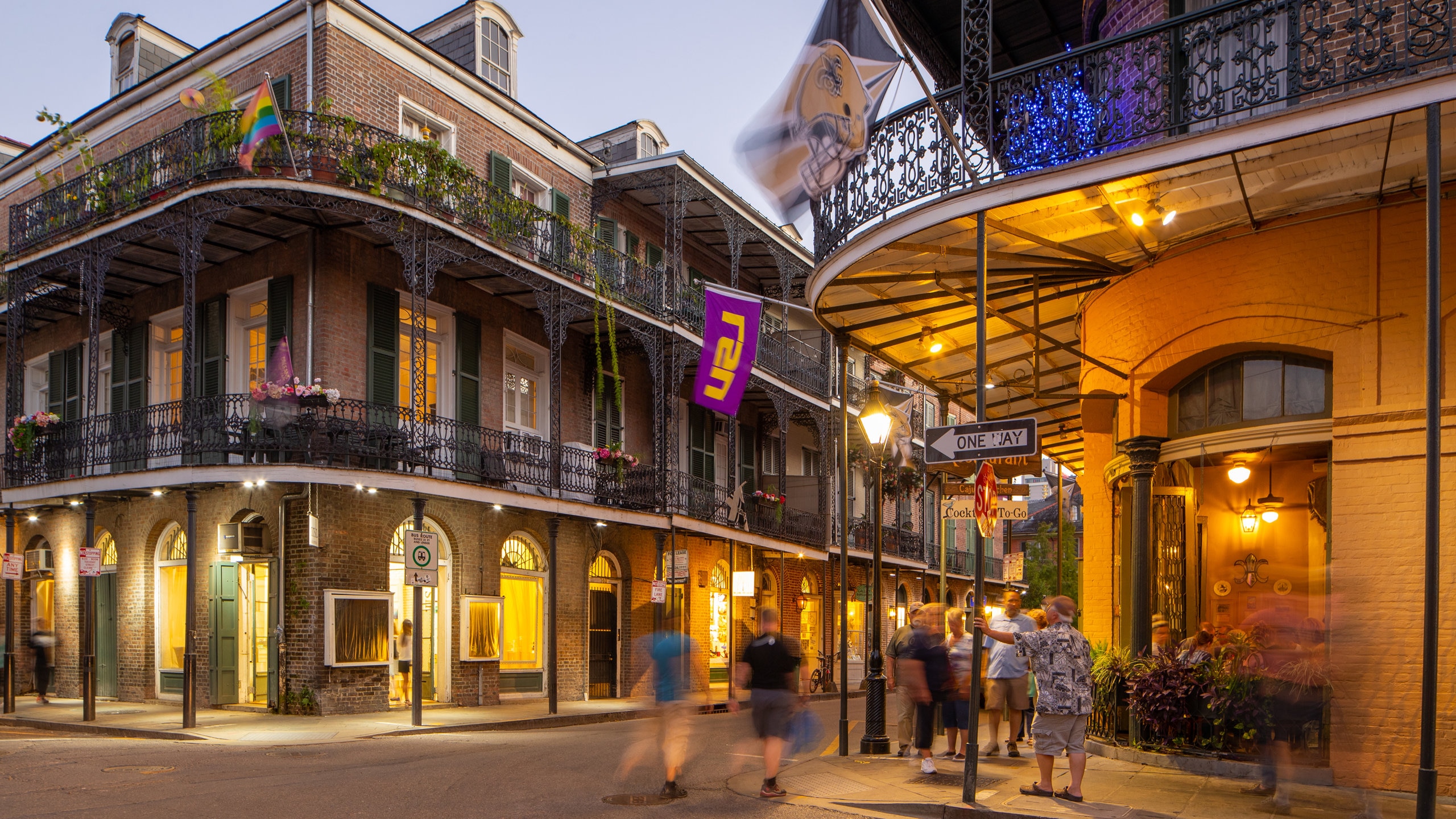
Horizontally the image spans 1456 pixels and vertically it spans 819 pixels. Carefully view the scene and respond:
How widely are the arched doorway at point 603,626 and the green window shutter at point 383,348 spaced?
631 centimetres

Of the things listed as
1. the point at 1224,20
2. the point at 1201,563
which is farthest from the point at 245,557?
the point at 1224,20

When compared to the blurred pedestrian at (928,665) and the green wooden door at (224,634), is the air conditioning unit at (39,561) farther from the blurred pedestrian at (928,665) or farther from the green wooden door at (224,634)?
the blurred pedestrian at (928,665)

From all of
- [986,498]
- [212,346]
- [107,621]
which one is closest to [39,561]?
[107,621]

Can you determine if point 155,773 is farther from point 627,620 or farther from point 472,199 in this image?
point 627,620

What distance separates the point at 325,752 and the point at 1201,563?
10.3 metres

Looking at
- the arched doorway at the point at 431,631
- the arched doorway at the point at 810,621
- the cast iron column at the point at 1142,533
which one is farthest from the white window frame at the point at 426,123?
the arched doorway at the point at 810,621

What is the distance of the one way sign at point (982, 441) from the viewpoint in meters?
8.40

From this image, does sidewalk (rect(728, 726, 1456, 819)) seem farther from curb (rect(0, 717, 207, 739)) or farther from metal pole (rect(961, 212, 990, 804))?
curb (rect(0, 717, 207, 739))

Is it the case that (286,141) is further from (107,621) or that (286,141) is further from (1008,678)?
(1008,678)

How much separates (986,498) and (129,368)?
18.2 m

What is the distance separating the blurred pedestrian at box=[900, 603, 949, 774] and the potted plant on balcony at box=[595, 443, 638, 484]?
12456 millimetres

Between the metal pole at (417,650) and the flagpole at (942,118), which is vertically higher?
the flagpole at (942,118)

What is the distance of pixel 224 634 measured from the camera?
1900 centimetres

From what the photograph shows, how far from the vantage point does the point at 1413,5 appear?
7.70 metres
